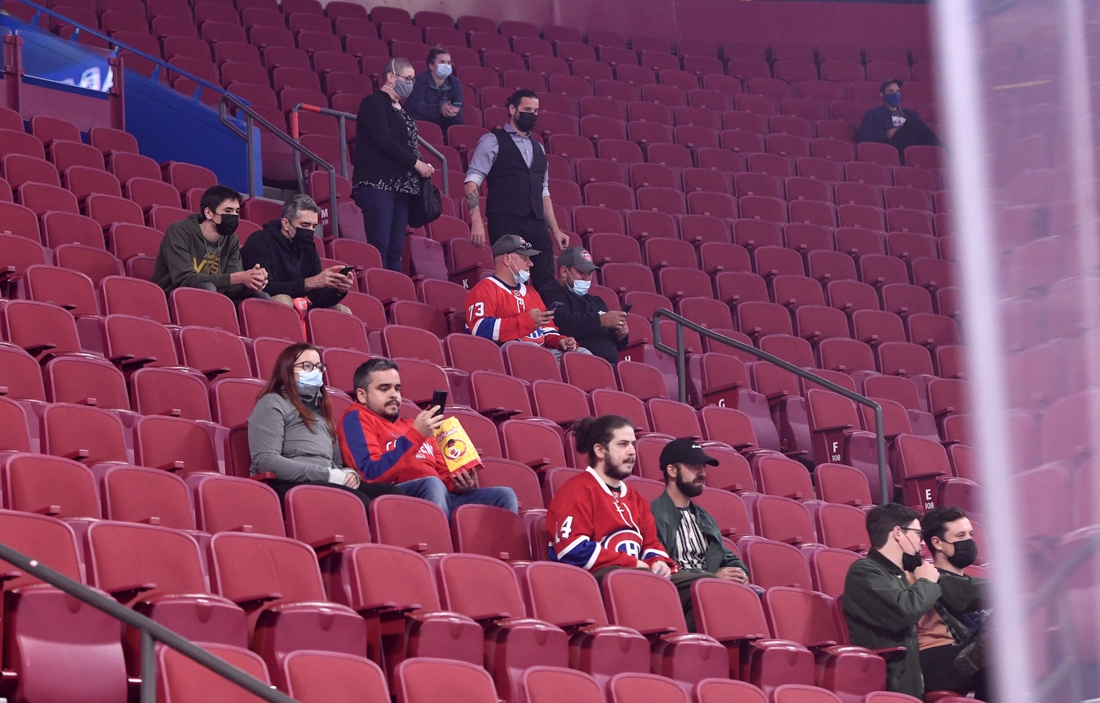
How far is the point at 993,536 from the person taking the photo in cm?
69

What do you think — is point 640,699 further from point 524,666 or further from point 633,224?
point 633,224

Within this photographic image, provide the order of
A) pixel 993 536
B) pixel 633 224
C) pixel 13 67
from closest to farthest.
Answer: pixel 993 536
pixel 13 67
pixel 633 224

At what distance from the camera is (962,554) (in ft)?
14.0

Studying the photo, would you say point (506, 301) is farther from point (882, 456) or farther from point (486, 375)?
point (882, 456)

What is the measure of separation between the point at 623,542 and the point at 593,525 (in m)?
0.11

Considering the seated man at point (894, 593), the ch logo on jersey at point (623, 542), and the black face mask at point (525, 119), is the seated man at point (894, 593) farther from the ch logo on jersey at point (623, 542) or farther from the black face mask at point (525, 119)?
the black face mask at point (525, 119)

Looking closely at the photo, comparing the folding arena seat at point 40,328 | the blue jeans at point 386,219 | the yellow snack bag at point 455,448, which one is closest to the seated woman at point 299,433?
the yellow snack bag at point 455,448

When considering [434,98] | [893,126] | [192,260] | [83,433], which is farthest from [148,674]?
[893,126]

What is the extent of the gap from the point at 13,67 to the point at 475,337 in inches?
118

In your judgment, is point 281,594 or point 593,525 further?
point 593,525

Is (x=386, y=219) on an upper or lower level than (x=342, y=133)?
lower

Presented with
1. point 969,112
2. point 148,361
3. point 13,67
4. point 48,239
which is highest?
point 13,67

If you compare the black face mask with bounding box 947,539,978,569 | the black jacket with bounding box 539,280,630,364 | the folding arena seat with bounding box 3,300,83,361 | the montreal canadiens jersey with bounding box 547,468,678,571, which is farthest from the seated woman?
the black jacket with bounding box 539,280,630,364

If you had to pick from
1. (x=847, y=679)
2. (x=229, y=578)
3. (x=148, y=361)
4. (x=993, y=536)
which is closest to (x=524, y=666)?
(x=229, y=578)
